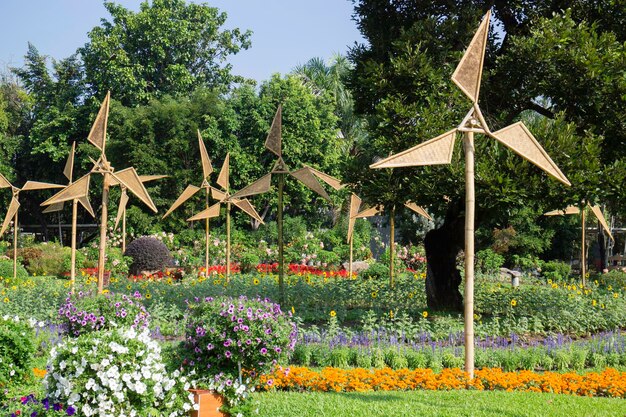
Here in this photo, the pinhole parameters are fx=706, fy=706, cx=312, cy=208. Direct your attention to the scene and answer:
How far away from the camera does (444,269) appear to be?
12320mm

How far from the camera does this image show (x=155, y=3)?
100.0ft

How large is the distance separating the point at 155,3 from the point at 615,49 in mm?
24040

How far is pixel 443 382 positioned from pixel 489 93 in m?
5.73

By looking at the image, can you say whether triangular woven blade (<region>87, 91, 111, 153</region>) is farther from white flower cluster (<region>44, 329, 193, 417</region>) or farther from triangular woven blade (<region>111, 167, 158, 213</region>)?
white flower cluster (<region>44, 329, 193, 417</region>)

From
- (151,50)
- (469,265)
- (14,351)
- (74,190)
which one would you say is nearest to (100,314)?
(14,351)

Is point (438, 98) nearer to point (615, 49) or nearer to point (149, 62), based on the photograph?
point (615, 49)

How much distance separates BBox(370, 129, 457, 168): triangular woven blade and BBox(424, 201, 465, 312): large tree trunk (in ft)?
18.0

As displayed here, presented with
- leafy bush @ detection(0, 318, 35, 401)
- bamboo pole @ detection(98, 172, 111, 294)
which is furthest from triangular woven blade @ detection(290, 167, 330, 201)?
leafy bush @ detection(0, 318, 35, 401)

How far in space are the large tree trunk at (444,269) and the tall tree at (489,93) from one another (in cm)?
2

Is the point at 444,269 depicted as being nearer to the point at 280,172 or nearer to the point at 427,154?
the point at 280,172

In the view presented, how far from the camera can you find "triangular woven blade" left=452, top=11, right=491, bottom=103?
6867 millimetres

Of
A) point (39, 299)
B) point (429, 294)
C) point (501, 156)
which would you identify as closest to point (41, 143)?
point (39, 299)

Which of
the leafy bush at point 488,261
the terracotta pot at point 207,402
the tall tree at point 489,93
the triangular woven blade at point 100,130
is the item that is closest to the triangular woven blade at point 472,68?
the tall tree at point 489,93

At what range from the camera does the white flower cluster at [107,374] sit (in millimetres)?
4695
